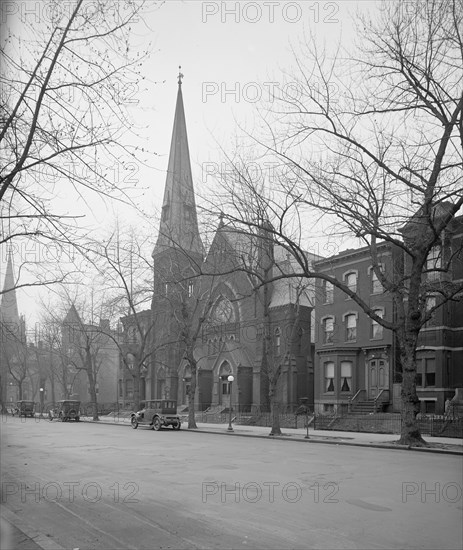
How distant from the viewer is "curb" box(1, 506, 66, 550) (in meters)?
6.75

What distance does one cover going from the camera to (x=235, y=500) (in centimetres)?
960

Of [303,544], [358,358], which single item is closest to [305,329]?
[358,358]

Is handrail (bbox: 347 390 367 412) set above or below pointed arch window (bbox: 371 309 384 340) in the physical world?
below

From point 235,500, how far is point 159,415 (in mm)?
25023

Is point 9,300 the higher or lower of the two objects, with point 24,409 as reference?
higher

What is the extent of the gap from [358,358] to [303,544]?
34.7m

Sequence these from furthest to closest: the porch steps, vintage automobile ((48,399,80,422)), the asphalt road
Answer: vintage automobile ((48,399,80,422))
the porch steps
the asphalt road

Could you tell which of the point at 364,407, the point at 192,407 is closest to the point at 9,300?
the point at 192,407

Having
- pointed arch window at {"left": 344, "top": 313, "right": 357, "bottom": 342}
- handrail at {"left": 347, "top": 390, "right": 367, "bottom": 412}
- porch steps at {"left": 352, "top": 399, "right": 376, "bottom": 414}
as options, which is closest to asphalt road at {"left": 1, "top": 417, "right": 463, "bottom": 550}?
porch steps at {"left": 352, "top": 399, "right": 376, "bottom": 414}

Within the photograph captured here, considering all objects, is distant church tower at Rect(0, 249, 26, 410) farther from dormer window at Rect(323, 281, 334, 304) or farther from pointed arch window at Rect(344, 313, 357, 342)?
dormer window at Rect(323, 281, 334, 304)

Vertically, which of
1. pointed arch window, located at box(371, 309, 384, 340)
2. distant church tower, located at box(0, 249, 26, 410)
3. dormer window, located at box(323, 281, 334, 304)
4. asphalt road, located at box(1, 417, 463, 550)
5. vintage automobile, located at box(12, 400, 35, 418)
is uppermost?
dormer window, located at box(323, 281, 334, 304)

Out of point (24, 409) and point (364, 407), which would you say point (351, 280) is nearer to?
point (364, 407)

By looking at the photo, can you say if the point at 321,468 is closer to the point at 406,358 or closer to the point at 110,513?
the point at 110,513

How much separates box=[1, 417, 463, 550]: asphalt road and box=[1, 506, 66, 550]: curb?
0.50ft
